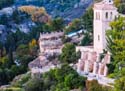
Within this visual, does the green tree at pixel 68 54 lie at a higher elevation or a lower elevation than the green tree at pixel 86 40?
lower

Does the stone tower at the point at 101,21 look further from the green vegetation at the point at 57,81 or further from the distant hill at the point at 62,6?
the distant hill at the point at 62,6

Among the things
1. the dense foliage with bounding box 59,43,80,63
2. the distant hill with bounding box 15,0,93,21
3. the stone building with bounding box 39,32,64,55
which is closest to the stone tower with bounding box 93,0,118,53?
the dense foliage with bounding box 59,43,80,63

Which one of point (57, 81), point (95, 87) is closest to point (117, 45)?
point (95, 87)

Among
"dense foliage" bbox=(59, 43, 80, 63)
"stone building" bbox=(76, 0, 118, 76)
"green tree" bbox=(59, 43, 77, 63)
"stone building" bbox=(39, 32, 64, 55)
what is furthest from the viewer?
"stone building" bbox=(39, 32, 64, 55)

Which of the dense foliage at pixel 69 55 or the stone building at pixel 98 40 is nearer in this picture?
the stone building at pixel 98 40

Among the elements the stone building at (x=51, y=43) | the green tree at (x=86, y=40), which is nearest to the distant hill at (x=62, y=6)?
the stone building at (x=51, y=43)

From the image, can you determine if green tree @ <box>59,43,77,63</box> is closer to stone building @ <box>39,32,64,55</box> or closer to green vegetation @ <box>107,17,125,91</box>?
stone building @ <box>39,32,64,55</box>

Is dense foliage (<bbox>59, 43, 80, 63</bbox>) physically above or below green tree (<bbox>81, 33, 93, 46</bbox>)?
below

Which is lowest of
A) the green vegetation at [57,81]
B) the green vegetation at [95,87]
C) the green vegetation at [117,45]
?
the green vegetation at [57,81]

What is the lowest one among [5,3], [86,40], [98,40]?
[5,3]

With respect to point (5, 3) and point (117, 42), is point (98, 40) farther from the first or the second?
point (5, 3)
